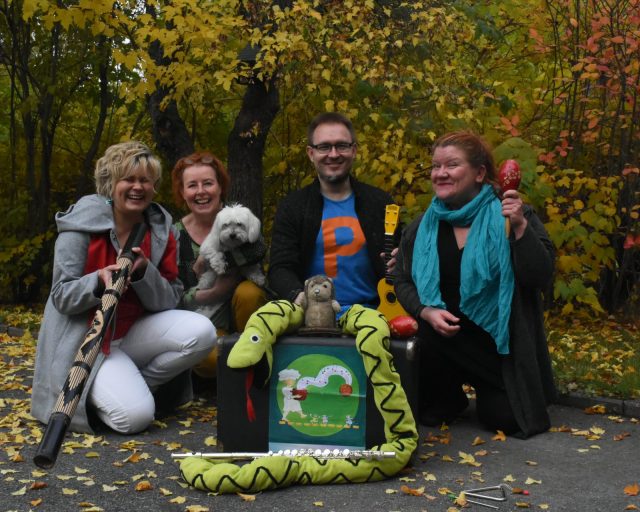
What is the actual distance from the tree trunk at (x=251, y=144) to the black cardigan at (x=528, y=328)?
2.59m

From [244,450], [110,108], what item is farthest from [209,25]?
[110,108]

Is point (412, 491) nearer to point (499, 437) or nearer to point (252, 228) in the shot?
point (499, 437)

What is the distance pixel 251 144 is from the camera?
667 cm

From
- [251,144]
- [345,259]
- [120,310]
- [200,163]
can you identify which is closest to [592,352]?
[345,259]

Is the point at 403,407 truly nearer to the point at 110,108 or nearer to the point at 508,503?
the point at 508,503

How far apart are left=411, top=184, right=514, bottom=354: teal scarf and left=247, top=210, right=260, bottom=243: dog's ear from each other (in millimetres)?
1038

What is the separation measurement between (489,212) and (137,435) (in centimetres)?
202

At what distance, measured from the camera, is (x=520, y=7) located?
7.66m

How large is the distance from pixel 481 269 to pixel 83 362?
6.11ft

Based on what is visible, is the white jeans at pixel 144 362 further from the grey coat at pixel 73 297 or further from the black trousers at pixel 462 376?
the black trousers at pixel 462 376

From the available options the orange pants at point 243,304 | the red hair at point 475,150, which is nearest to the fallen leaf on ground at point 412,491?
the red hair at point 475,150

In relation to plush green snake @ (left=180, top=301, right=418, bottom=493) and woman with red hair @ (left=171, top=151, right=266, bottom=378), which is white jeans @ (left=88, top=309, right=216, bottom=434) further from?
plush green snake @ (left=180, top=301, right=418, bottom=493)

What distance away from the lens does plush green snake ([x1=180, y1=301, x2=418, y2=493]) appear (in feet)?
11.1

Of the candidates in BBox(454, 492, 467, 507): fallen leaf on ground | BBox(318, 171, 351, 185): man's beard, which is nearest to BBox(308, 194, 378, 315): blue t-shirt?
BBox(318, 171, 351, 185): man's beard
